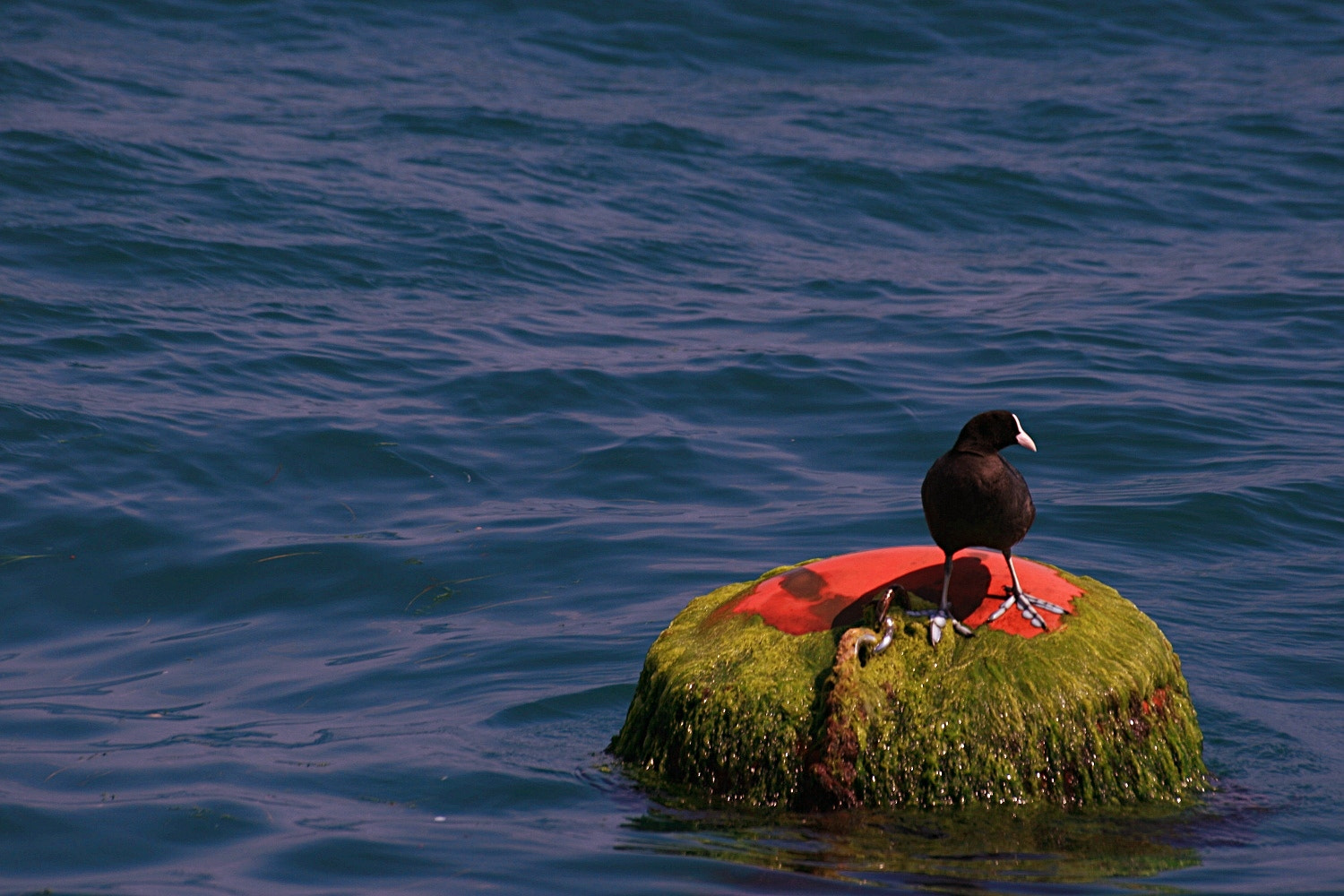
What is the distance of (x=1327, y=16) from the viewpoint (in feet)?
88.3

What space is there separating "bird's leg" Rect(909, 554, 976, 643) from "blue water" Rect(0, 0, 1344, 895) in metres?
0.77

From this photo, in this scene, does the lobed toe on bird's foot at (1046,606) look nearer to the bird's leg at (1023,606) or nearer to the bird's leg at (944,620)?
the bird's leg at (1023,606)

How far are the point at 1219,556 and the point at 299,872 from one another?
20.1 ft

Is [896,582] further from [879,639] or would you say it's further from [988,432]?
[988,432]

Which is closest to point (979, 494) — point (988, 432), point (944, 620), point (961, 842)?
point (988, 432)

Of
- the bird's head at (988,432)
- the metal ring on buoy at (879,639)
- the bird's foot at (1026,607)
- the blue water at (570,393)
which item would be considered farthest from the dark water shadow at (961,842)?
the bird's head at (988,432)

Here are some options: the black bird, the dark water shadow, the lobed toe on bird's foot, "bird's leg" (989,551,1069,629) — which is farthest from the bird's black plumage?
the dark water shadow

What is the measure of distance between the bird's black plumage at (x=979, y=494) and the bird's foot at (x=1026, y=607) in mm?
211

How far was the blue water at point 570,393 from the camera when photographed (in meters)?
5.64

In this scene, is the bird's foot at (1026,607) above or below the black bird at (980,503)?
below

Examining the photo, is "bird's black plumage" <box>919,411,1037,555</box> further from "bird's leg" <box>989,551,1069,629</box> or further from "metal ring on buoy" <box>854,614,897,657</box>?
Result: "metal ring on buoy" <box>854,614,897,657</box>

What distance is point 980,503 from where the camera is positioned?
17.1ft

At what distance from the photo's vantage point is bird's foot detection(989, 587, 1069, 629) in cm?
546

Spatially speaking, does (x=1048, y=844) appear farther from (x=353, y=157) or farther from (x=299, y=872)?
(x=353, y=157)
